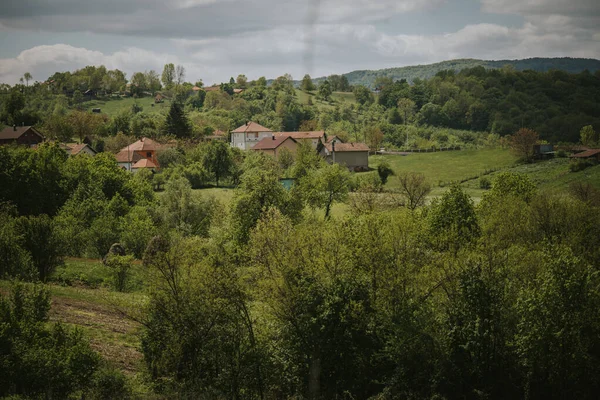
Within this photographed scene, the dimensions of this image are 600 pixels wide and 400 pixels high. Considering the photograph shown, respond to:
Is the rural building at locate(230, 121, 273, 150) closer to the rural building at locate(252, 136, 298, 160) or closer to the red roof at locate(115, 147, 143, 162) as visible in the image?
the rural building at locate(252, 136, 298, 160)

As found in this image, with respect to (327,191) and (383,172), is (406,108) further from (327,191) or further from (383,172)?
(327,191)

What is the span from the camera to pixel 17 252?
27.8m

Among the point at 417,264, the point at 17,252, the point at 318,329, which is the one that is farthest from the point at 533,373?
the point at 17,252

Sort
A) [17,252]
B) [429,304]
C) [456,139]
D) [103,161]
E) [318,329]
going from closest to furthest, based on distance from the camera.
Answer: [318,329] → [429,304] → [17,252] → [103,161] → [456,139]

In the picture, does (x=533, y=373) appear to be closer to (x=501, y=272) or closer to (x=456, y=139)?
(x=501, y=272)

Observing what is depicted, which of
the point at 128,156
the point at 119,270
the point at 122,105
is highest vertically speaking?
the point at 122,105

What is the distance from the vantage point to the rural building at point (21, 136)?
81.5m

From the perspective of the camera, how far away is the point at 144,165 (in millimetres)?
77438

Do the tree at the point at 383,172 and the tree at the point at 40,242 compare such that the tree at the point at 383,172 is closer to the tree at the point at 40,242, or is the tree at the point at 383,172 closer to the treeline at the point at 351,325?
the tree at the point at 40,242

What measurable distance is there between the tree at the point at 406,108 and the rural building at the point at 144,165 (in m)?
85.9

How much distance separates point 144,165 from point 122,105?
76058 millimetres

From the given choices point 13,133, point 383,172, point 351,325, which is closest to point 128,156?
point 13,133

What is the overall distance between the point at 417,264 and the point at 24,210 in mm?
35937

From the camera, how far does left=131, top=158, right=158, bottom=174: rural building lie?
7694cm
